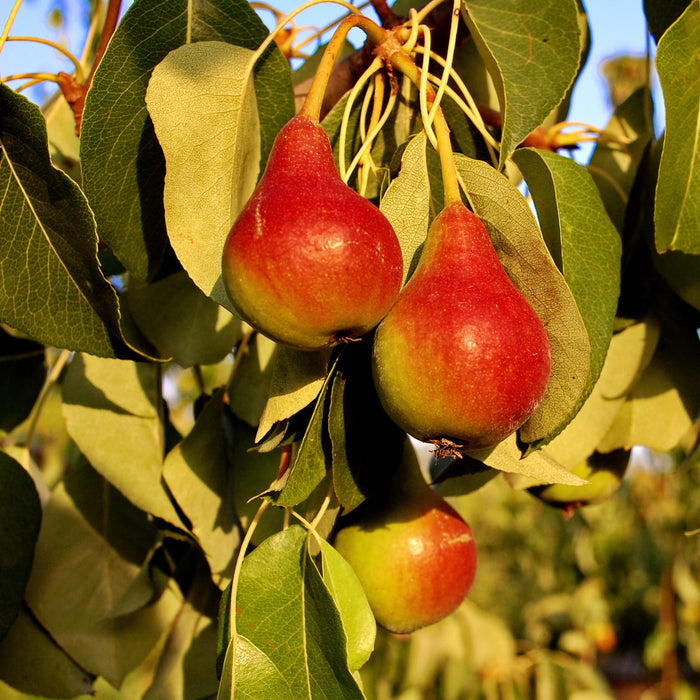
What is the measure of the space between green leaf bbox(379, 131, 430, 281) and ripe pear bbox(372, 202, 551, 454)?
0.12 m

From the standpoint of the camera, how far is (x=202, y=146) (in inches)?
32.0

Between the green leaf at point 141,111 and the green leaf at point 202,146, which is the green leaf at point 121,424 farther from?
the green leaf at point 202,146

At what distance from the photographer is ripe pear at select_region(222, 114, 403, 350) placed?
24.1 inches

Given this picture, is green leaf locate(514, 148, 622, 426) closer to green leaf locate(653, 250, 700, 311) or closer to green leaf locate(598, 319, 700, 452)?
green leaf locate(653, 250, 700, 311)

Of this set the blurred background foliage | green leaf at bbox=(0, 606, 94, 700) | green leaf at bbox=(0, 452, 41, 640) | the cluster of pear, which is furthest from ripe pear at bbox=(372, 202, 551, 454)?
the blurred background foliage

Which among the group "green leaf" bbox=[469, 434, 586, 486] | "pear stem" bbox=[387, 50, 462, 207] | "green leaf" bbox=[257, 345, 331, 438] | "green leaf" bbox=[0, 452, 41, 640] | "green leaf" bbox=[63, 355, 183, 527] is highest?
"pear stem" bbox=[387, 50, 462, 207]

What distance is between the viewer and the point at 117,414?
1.16m

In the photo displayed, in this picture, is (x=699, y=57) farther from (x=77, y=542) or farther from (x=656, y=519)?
(x=656, y=519)

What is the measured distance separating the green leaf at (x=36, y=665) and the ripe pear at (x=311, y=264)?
80 cm

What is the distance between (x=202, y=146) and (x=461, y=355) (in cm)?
38

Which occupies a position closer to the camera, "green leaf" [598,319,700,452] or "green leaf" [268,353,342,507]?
"green leaf" [268,353,342,507]

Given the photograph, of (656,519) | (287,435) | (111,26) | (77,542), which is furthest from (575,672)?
(656,519)

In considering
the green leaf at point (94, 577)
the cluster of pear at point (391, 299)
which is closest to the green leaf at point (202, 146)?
the cluster of pear at point (391, 299)

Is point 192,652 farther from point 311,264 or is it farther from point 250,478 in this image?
point 311,264
